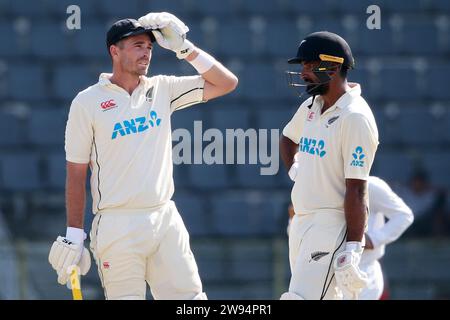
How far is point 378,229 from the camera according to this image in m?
6.75

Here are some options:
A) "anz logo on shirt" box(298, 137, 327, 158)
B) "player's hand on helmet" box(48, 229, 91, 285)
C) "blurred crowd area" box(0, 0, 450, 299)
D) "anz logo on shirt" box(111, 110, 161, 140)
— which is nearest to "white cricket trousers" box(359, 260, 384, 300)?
"anz logo on shirt" box(298, 137, 327, 158)

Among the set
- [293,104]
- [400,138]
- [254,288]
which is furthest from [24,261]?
[400,138]

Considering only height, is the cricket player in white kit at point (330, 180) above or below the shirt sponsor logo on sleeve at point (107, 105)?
below

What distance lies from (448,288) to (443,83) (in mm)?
2720

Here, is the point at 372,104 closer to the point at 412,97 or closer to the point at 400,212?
the point at 412,97

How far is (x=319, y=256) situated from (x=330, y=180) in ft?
1.19

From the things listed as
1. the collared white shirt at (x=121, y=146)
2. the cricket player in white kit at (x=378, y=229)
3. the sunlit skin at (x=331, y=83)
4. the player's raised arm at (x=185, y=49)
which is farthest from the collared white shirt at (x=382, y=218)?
the collared white shirt at (x=121, y=146)

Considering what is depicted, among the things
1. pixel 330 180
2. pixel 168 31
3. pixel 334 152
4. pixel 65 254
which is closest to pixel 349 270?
pixel 330 180

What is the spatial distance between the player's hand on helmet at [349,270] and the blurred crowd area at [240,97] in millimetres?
3661

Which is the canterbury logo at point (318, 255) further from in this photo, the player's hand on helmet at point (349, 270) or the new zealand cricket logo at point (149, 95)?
the new zealand cricket logo at point (149, 95)

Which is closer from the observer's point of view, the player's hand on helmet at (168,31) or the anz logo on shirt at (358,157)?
the anz logo on shirt at (358,157)

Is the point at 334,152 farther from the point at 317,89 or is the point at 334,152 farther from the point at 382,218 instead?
the point at 382,218

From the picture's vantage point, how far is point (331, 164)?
5.83 m

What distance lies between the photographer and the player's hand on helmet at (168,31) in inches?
236
